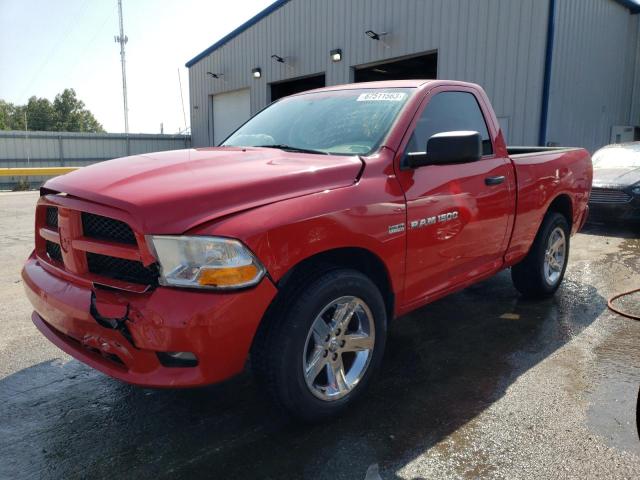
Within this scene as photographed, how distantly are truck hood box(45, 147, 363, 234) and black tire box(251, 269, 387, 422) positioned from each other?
47cm

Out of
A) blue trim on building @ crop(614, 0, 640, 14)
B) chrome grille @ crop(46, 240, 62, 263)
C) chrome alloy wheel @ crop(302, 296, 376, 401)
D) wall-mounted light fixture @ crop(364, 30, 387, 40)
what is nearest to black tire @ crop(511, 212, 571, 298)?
chrome alloy wheel @ crop(302, 296, 376, 401)

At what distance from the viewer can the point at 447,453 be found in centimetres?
252

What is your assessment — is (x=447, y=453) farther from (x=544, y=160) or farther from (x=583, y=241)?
(x=583, y=241)

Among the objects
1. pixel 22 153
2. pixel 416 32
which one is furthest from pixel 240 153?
pixel 22 153

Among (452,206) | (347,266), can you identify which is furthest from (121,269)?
(452,206)

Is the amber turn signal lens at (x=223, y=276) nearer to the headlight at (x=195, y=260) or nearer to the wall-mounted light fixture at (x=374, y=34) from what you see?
the headlight at (x=195, y=260)

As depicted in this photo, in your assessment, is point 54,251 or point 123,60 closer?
point 54,251

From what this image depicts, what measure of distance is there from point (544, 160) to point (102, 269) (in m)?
3.59

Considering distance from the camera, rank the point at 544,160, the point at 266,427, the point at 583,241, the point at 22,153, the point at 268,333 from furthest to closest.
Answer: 1. the point at 22,153
2. the point at 583,241
3. the point at 544,160
4. the point at 266,427
5. the point at 268,333

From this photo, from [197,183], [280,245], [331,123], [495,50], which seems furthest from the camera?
[495,50]

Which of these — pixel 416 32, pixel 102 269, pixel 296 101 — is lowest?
pixel 102 269

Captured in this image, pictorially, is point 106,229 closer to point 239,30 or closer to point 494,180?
point 494,180

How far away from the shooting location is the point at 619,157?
9.70m

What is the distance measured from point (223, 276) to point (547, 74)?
11272mm
